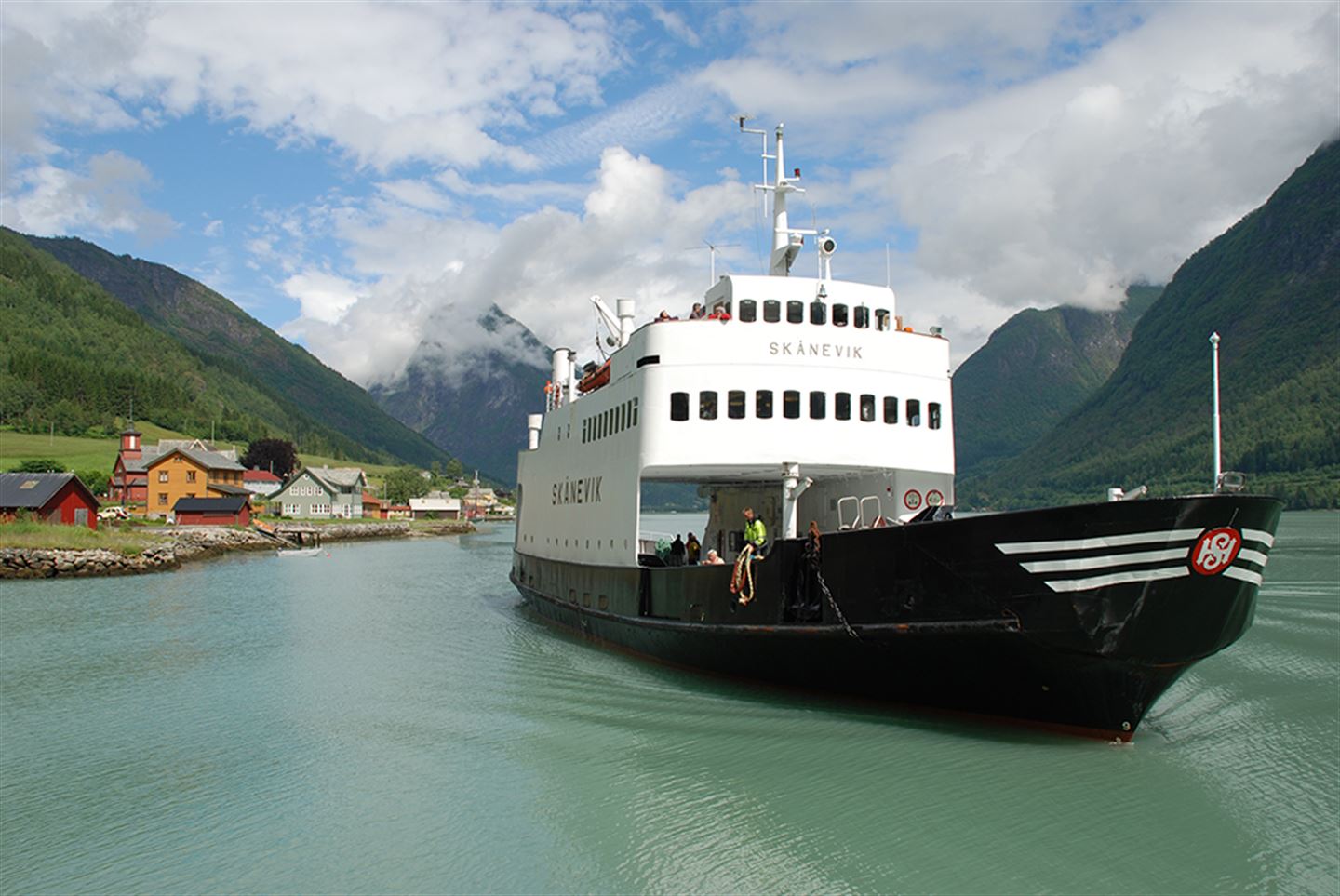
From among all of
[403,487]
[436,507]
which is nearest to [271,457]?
[403,487]

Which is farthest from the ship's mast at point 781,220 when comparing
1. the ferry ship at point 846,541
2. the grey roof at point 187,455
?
the grey roof at point 187,455

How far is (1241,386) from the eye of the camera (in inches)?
5999

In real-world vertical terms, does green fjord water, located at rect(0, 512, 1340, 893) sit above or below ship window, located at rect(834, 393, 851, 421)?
below

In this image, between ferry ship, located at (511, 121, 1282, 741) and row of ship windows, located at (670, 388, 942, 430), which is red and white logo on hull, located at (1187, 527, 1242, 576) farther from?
row of ship windows, located at (670, 388, 942, 430)

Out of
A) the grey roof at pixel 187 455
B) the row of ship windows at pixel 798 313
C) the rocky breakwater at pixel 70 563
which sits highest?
the grey roof at pixel 187 455

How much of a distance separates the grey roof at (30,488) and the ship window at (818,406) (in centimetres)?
5469

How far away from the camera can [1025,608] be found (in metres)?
11.1

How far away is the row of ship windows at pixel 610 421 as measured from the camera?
17766 mm

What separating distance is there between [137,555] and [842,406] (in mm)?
41913

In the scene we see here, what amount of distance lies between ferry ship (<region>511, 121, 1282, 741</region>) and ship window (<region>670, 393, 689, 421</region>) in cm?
4

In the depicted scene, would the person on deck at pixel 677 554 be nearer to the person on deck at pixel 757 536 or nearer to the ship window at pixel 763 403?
the ship window at pixel 763 403

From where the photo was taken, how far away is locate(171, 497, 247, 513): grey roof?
80.4 m

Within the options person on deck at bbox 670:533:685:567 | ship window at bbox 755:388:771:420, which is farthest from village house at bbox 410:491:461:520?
ship window at bbox 755:388:771:420

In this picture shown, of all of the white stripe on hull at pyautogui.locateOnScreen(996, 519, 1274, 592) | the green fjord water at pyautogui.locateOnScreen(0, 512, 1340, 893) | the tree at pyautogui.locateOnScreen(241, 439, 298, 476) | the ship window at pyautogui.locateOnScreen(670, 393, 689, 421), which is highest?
the tree at pyautogui.locateOnScreen(241, 439, 298, 476)
